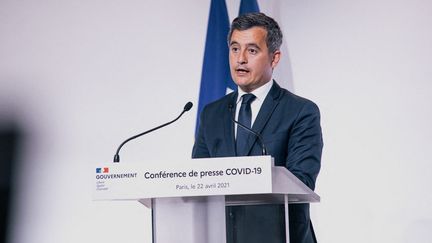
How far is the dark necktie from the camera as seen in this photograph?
8.89ft

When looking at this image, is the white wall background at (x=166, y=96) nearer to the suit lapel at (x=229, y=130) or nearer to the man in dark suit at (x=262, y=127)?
the man in dark suit at (x=262, y=127)

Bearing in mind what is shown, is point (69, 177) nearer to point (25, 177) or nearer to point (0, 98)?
point (25, 177)

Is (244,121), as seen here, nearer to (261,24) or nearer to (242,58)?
(242,58)

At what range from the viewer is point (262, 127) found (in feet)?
8.95

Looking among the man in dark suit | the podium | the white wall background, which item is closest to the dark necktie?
the man in dark suit

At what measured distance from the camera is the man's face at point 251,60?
116 inches

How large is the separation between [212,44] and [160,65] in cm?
36

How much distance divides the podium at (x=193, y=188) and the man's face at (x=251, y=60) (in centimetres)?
88

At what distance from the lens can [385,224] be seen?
3943 mm

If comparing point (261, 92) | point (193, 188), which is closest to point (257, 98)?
point (261, 92)

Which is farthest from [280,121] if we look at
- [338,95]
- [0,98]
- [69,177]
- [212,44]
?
[0,98]

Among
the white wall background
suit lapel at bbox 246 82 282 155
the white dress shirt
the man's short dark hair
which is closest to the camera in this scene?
suit lapel at bbox 246 82 282 155

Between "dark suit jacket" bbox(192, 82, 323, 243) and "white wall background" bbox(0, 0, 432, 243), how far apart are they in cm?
131

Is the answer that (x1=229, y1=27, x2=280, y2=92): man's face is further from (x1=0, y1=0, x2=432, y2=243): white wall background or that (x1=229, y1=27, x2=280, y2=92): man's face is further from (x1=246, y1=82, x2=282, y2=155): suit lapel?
(x1=0, y1=0, x2=432, y2=243): white wall background
